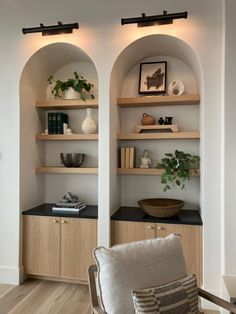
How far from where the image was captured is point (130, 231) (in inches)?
110

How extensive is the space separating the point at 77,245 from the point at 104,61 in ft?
6.39

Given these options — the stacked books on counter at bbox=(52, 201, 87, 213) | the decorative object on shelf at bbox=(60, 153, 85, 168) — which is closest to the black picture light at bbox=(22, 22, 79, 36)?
the decorative object on shelf at bbox=(60, 153, 85, 168)

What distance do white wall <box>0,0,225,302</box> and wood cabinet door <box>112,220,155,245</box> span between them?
0.36 feet

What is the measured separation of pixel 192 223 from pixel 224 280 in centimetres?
55

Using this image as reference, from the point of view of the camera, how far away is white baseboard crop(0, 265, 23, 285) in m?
2.96

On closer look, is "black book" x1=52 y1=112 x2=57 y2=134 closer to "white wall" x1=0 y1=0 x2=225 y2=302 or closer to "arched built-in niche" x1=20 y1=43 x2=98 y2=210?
"arched built-in niche" x1=20 y1=43 x2=98 y2=210

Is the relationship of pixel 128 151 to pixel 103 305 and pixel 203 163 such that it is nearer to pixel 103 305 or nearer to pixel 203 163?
pixel 203 163

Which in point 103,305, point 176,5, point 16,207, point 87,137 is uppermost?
point 176,5

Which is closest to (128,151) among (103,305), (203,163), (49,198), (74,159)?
(74,159)

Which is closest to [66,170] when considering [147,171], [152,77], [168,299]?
[147,171]

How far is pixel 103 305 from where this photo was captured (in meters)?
1.46

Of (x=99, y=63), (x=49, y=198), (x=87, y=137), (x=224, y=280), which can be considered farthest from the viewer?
(x=49, y=198)

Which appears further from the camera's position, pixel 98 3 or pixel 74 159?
pixel 74 159

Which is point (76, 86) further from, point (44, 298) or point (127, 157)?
point (44, 298)
